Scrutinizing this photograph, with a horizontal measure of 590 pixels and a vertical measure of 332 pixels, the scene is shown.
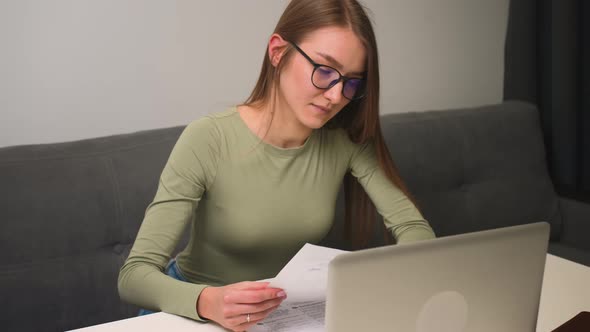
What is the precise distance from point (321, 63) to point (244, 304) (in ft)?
1.72

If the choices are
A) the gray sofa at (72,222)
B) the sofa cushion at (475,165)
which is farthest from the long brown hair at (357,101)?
the sofa cushion at (475,165)

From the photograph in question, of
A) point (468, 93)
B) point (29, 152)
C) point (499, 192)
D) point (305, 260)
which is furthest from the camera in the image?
point (468, 93)

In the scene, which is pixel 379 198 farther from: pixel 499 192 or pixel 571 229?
pixel 571 229

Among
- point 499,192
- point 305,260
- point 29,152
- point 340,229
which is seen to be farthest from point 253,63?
point 305,260

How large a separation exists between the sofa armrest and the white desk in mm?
1119

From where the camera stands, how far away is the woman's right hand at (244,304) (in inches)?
45.5

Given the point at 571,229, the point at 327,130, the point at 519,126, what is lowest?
the point at 571,229

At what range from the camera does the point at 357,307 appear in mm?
895

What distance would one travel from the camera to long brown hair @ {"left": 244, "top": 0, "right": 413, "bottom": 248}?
4.87 feet

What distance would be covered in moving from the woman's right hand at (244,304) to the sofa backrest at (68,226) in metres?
0.76

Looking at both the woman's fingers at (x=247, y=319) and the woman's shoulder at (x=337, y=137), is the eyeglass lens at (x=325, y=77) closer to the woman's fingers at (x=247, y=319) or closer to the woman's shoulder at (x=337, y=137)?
the woman's shoulder at (x=337, y=137)

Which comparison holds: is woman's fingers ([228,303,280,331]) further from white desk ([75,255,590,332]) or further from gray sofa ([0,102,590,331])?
gray sofa ([0,102,590,331])

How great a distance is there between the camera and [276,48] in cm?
153

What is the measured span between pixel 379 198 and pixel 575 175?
4.47ft
